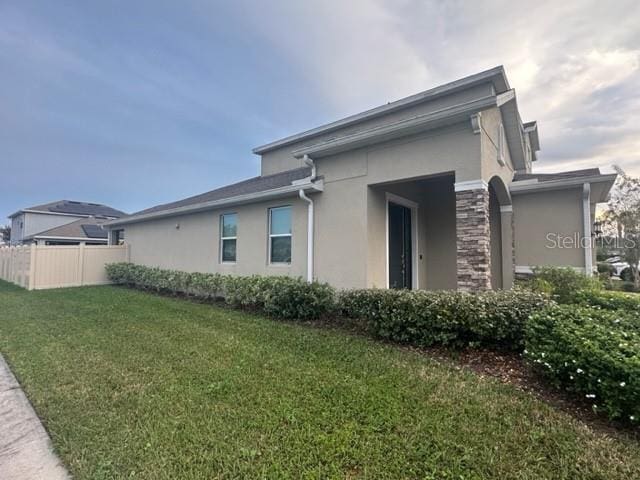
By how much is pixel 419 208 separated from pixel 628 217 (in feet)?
49.0

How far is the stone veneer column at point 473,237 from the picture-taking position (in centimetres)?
580

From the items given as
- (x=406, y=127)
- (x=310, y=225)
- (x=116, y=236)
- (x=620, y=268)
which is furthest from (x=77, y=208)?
(x=620, y=268)

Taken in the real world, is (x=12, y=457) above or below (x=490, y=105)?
below

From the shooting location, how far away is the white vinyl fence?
13086mm

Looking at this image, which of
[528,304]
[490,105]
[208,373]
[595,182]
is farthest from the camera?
[595,182]

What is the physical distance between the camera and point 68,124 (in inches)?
718

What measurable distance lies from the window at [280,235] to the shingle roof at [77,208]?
3094 cm

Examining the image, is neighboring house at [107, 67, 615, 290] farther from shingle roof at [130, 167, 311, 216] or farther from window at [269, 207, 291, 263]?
shingle roof at [130, 167, 311, 216]

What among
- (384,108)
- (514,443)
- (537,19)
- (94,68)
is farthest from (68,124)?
(514,443)

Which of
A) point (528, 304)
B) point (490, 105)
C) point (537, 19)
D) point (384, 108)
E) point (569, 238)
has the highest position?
point (537, 19)

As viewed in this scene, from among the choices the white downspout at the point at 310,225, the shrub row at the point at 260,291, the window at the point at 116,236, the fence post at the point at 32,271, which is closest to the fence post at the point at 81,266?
the fence post at the point at 32,271

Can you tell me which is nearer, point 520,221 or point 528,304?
point 528,304

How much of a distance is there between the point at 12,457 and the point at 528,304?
5985 mm

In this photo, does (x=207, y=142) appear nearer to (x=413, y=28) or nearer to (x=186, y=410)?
(x=413, y=28)
